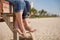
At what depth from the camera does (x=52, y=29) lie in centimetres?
222

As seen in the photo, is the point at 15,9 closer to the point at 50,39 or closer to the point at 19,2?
the point at 19,2

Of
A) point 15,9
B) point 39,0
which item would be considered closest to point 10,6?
point 15,9

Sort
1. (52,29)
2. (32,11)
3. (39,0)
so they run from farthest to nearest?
(52,29)
(39,0)
(32,11)

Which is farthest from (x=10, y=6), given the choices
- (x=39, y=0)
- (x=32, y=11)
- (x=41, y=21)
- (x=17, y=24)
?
(x=41, y=21)

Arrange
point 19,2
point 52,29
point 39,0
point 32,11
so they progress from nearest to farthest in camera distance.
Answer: point 19,2
point 32,11
point 39,0
point 52,29

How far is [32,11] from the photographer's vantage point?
1.95m

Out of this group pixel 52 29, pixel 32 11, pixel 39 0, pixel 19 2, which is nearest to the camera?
pixel 19 2

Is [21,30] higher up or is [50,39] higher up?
[21,30]

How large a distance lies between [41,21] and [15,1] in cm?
75

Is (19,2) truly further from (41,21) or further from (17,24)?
(41,21)

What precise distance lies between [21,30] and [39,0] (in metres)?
0.64

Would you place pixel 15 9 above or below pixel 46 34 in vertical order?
above

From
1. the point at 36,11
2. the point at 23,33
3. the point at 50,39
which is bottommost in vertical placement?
the point at 50,39

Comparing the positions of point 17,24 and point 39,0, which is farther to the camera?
point 39,0
